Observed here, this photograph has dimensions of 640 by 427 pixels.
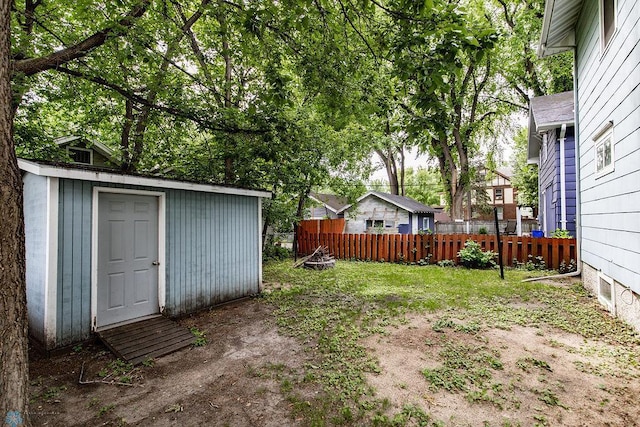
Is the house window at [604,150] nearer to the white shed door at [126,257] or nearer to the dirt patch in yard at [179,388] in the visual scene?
the dirt patch in yard at [179,388]

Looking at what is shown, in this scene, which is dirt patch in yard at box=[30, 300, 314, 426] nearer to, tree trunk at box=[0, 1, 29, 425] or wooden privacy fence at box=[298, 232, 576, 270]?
tree trunk at box=[0, 1, 29, 425]

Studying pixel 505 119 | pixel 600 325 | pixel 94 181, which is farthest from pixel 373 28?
pixel 505 119

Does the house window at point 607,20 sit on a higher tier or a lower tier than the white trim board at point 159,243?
higher

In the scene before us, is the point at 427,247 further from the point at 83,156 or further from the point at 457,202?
the point at 83,156

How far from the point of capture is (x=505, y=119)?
63.7 ft

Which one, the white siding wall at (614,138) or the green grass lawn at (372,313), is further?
the white siding wall at (614,138)

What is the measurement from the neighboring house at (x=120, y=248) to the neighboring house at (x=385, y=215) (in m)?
12.4

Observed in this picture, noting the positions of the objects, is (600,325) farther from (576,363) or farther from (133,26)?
(133,26)

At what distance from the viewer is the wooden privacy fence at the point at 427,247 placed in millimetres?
8062

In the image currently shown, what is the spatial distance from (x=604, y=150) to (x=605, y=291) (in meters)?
2.25

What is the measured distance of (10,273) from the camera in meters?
1.59

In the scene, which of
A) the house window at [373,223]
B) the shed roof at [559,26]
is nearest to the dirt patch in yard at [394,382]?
the shed roof at [559,26]

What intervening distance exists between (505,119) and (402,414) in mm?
21617

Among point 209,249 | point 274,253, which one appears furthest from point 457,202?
point 209,249
